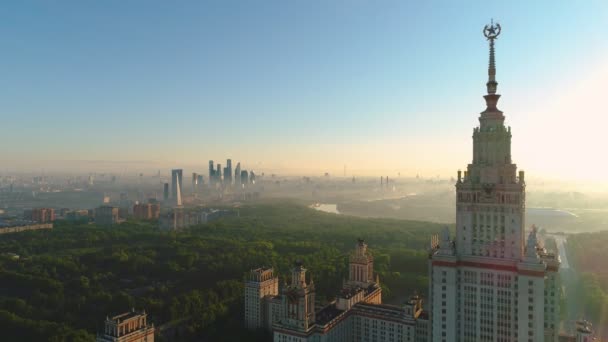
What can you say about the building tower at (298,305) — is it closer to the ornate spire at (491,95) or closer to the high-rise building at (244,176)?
the ornate spire at (491,95)

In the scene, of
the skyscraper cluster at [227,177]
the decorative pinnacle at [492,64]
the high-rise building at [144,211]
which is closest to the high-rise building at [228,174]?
the skyscraper cluster at [227,177]

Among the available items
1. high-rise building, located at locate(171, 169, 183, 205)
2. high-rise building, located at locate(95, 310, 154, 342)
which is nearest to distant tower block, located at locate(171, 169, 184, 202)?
high-rise building, located at locate(171, 169, 183, 205)

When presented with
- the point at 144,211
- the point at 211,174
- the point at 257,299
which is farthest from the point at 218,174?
the point at 257,299

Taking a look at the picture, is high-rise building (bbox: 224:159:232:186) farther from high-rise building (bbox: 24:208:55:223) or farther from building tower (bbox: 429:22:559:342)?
building tower (bbox: 429:22:559:342)

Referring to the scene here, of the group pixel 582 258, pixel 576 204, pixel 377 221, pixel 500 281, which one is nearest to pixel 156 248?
pixel 377 221

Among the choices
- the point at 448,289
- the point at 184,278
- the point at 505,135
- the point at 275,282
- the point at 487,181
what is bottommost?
the point at 184,278

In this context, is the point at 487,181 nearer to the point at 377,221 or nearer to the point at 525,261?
the point at 525,261
